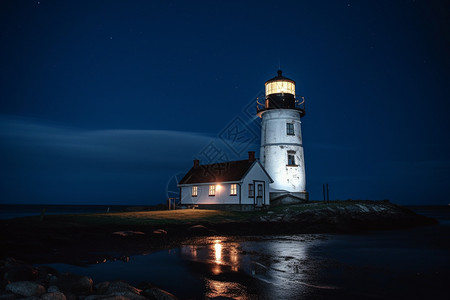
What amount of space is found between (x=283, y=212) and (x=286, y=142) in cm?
808

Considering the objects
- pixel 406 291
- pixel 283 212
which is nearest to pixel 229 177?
pixel 283 212

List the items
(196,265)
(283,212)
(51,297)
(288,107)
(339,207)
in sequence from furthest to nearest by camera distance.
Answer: (288,107)
(339,207)
(283,212)
(196,265)
(51,297)

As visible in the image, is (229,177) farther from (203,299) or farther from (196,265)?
(203,299)

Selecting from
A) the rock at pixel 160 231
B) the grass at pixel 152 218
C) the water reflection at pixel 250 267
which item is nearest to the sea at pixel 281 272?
the water reflection at pixel 250 267

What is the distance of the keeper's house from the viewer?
30516 mm

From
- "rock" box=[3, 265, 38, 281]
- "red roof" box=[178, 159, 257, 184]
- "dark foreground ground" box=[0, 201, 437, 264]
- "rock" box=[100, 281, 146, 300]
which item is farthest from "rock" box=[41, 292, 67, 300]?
"red roof" box=[178, 159, 257, 184]

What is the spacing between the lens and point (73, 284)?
7531 millimetres

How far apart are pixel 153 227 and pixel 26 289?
14281 millimetres

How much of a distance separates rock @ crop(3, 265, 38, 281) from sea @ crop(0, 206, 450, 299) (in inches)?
64.2

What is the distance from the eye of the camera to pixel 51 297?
627cm

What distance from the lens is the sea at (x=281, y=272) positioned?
8.20 metres

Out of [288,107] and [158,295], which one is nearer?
[158,295]

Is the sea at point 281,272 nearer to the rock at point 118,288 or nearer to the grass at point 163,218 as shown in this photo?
the rock at point 118,288

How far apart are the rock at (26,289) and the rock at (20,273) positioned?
61.3 inches
